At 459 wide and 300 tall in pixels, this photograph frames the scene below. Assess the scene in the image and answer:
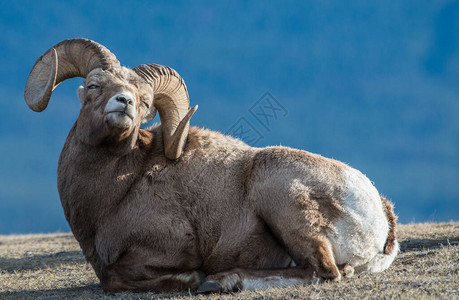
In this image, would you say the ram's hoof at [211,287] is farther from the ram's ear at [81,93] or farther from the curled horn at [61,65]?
the curled horn at [61,65]

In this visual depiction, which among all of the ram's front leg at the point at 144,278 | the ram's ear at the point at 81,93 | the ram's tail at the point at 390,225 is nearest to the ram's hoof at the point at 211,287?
the ram's front leg at the point at 144,278

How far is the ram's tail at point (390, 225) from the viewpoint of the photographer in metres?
7.87

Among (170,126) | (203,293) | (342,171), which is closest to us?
(203,293)

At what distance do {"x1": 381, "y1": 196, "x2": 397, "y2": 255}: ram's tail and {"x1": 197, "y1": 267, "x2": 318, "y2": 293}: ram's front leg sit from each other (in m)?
1.62

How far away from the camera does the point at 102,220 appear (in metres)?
7.87

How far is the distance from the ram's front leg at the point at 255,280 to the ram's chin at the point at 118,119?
242cm

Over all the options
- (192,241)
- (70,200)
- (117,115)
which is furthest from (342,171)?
(70,200)

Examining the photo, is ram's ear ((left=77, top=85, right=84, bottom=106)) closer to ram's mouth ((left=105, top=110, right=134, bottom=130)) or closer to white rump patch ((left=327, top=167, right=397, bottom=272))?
ram's mouth ((left=105, top=110, right=134, bottom=130))

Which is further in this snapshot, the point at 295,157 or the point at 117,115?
the point at 295,157

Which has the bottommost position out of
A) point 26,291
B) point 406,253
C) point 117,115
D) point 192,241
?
point 26,291

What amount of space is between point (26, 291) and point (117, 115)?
126 inches

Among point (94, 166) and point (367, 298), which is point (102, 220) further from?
point (367, 298)

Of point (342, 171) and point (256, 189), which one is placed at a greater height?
point (342, 171)

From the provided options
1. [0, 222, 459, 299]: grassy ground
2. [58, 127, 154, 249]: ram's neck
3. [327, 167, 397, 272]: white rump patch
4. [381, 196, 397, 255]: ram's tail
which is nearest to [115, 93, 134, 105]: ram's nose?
[58, 127, 154, 249]: ram's neck
